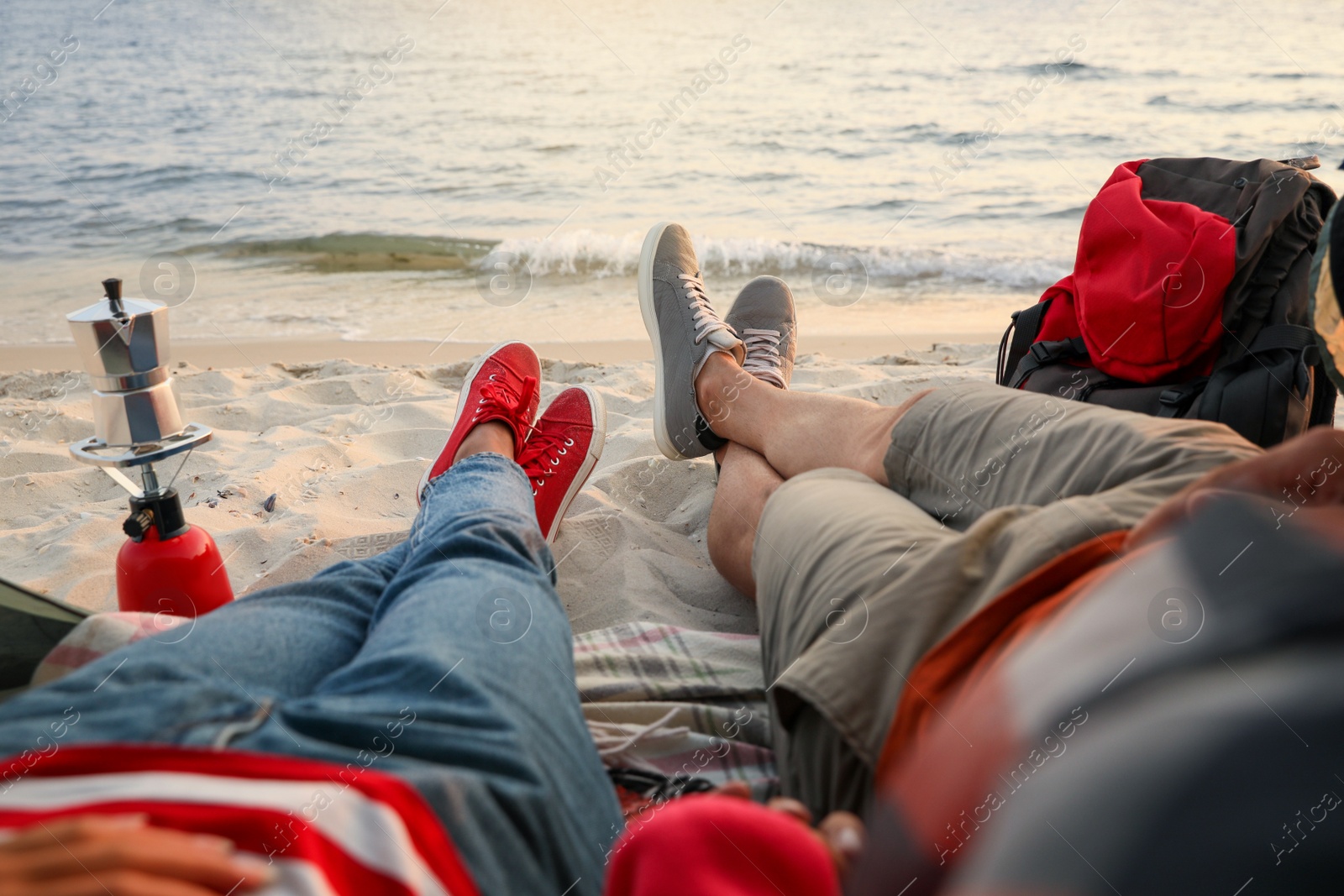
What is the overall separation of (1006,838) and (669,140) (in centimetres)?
773

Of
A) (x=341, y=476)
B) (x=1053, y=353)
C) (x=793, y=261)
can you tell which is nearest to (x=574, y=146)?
(x=793, y=261)

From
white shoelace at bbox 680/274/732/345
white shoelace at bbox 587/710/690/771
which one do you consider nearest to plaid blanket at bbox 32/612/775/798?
white shoelace at bbox 587/710/690/771

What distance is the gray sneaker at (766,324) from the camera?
2.54 metres

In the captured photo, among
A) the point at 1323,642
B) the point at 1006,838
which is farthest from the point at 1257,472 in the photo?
the point at 1006,838

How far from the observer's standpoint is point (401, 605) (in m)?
0.95

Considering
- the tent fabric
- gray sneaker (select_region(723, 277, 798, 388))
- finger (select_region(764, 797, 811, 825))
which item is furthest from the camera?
gray sneaker (select_region(723, 277, 798, 388))

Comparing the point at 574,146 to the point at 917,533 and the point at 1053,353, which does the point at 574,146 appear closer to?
the point at 1053,353

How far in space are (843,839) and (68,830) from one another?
0.52 metres

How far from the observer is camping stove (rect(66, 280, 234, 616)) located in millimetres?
1146

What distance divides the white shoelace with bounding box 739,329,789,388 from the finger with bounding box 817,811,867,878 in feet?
5.77

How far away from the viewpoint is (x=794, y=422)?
1.85m

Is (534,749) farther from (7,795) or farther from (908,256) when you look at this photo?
(908,256)

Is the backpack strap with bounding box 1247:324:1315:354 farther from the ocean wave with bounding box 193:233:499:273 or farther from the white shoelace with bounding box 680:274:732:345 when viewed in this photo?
the ocean wave with bounding box 193:233:499:273

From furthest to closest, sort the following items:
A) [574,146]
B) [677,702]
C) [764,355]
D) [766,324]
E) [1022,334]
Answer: [574,146], [766,324], [764,355], [1022,334], [677,702]
